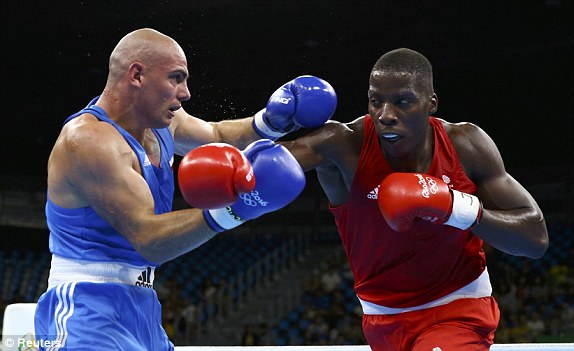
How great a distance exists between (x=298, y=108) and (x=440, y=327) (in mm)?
1076

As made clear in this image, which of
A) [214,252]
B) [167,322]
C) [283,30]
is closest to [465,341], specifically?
[167,322]

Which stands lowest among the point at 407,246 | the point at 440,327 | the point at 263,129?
the point at 440,327

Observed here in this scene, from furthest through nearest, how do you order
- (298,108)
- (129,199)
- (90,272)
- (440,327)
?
(298,108)
(440,327)
(90,272)
(129,199)

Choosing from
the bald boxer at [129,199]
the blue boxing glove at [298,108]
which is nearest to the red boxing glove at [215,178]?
the bald boxer at [129,199]

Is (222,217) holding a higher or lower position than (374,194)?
higher

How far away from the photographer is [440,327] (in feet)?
8.91

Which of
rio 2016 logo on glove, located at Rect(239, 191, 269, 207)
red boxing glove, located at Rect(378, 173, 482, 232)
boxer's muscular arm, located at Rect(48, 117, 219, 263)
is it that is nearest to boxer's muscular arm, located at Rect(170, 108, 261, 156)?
boxer's muscular arm, located at Rect(48, 117, 219, 263)

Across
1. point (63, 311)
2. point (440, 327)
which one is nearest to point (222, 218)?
point (63, 311)

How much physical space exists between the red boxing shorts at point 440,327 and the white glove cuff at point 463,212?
1.36 ft

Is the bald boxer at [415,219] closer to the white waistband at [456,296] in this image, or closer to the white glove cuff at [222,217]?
the white waistband at [456,296]

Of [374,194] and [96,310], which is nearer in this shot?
[96,310]

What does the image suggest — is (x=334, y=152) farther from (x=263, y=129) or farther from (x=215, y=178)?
(x=215, y=178)

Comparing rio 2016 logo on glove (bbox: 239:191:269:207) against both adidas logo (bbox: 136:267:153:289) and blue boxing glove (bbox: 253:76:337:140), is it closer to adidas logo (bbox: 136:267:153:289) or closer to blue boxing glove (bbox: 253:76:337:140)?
adidas logo (bbox: 136:267:153:289)

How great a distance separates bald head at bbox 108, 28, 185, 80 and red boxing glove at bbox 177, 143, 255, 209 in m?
0.57
